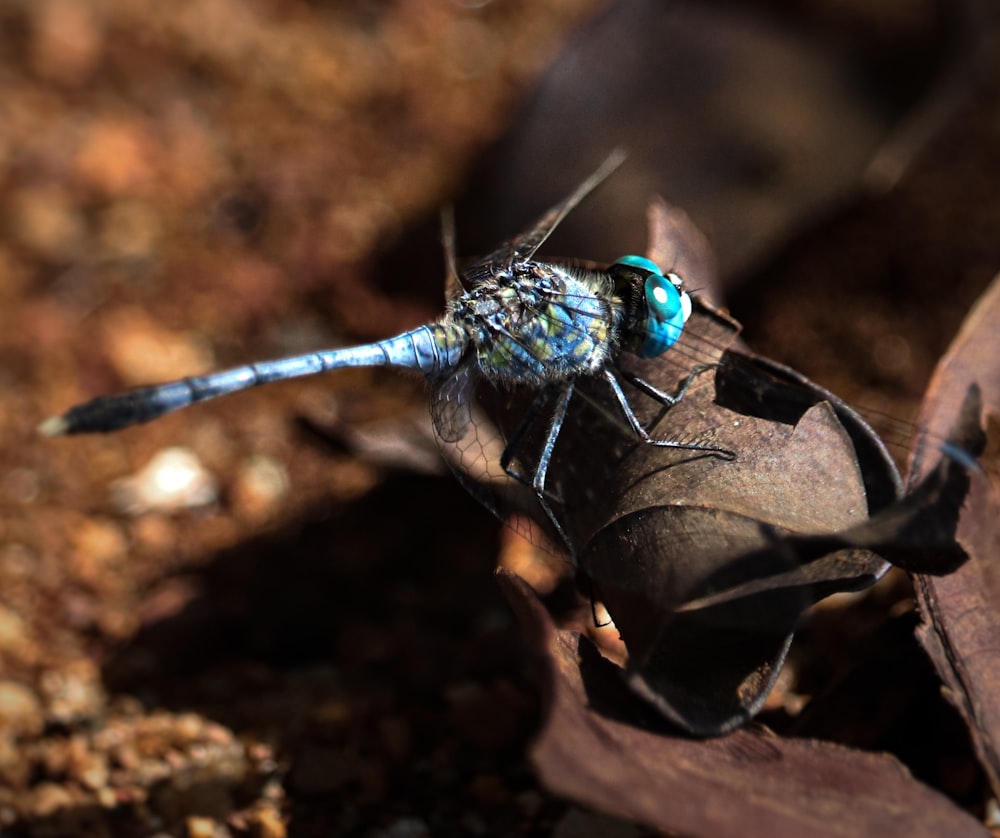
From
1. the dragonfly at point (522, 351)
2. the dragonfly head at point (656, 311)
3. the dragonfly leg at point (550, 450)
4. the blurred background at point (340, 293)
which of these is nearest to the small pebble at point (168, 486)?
the blurred background at point (340, 293)

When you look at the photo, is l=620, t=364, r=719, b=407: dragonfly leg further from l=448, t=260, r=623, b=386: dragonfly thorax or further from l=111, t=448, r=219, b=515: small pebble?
l=111, t=448, r=219, b=515: small pebble

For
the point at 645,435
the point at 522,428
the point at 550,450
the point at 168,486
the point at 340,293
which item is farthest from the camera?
the point at 340,293

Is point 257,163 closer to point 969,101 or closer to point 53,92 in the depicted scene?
point 53,92

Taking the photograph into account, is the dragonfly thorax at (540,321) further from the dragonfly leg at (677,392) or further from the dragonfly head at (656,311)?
the dragonfly leg at (677,392)

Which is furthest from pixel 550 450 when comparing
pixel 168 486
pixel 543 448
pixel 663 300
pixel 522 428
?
pixel 168 486

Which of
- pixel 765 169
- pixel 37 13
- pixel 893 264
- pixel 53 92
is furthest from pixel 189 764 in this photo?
pixel 37 13

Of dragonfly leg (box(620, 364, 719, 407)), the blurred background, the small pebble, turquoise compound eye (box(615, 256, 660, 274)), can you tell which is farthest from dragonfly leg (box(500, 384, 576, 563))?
the small pebble

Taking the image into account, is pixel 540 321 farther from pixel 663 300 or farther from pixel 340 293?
pixel 340 293
